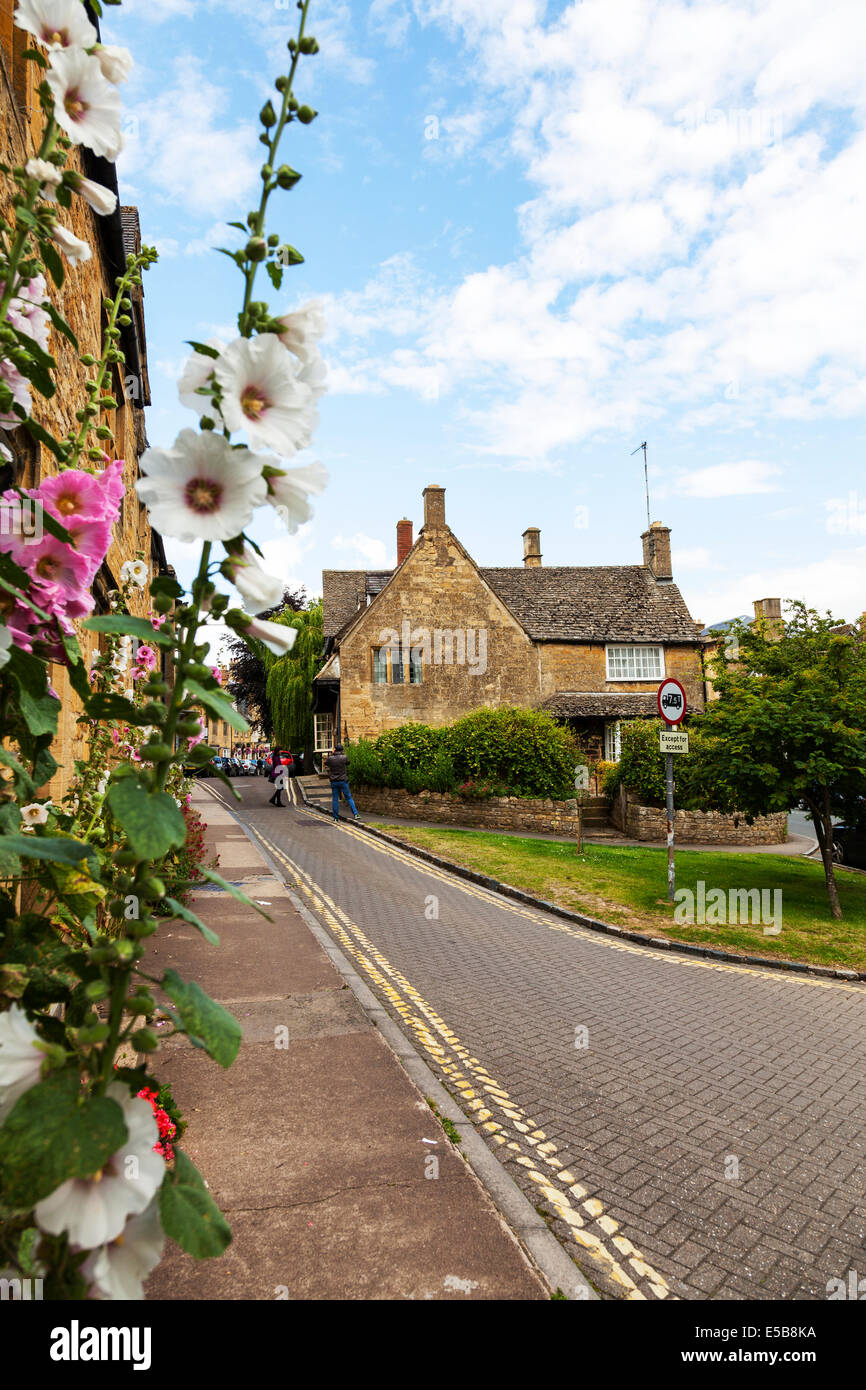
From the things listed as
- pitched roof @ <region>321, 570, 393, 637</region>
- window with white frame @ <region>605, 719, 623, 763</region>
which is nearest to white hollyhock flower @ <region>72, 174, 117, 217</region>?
window with white frame @ <region>605, 719, 623, 763</region>

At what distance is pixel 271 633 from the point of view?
1412 millimetres

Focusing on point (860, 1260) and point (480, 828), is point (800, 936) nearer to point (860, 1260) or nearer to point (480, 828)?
point (860, 1260)

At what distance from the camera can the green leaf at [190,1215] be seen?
1.11m

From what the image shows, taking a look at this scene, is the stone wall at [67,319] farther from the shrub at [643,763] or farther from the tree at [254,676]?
the tree at [254,676]

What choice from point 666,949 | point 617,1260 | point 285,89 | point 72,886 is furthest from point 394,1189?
point 666,949

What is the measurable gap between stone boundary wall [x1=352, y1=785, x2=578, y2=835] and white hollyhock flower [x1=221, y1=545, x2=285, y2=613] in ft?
69.0

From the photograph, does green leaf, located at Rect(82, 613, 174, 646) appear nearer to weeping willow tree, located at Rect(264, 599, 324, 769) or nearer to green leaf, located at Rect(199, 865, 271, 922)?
green leaf, located at Rect(199, 865, 271, 922)

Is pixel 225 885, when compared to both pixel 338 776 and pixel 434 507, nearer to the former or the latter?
pixel 338 776

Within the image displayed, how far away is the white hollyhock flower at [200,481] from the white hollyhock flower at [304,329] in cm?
24

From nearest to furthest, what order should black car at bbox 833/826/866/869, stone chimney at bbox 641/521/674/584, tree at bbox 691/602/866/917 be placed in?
tree at bbox 691/602/866/917 < black car at bbox 833/826/866/869 < stone chimney at bbox 641/521/674/584

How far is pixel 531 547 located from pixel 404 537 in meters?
7.01

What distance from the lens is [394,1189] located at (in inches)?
158

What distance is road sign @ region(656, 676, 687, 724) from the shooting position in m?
12.9
